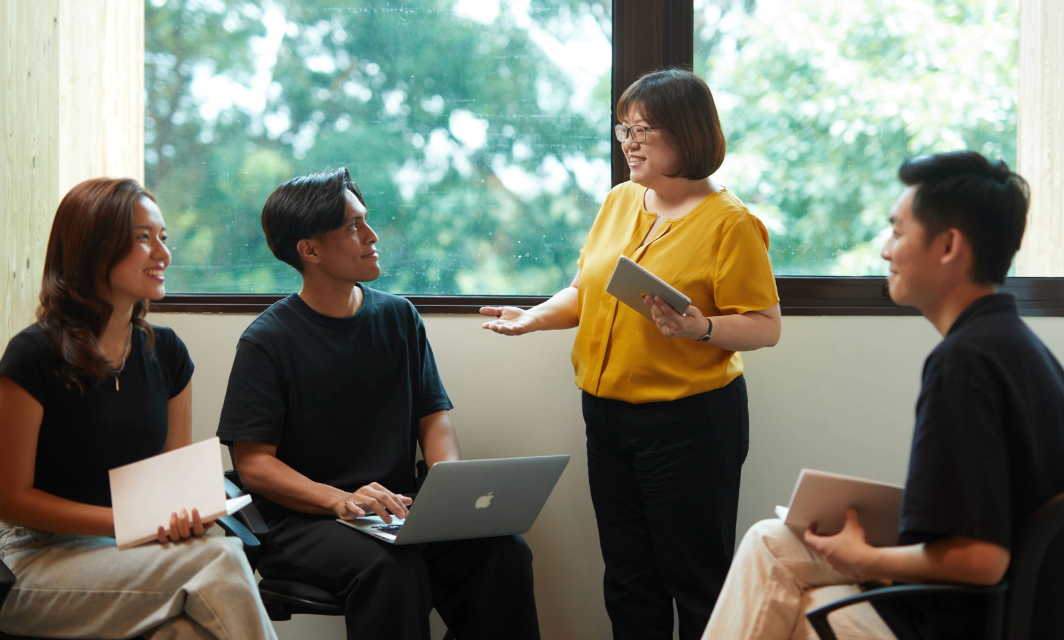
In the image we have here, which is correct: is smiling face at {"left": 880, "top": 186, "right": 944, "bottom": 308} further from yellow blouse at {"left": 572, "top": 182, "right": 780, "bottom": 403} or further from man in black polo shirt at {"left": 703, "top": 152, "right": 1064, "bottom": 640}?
yellow blouse at {"left": 572, "top": 182, "right": 780, "bottom": 403}

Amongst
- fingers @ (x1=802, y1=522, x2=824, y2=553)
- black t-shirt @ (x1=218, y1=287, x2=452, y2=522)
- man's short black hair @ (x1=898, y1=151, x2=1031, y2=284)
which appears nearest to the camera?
man's short black hair @ (x1=898, y1=151, x2=1031, y2=284)

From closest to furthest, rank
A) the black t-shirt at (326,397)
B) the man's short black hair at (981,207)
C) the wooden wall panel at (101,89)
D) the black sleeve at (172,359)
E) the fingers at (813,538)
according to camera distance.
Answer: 1. the man's short black hair at (981,207)
2. the fingers at (813,538)
3. the black sleeve at (172,359)
4. the black t-shirt at (326,397)
5. the wooden wall panel at (101,89)

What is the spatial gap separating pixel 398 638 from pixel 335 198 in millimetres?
1038

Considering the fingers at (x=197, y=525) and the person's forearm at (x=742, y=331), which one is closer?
the fingers at (x=197, y=525)

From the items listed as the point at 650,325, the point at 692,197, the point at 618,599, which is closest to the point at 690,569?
the point at 618,599

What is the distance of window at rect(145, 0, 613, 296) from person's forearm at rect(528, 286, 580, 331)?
400mm

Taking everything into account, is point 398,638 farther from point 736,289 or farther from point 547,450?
point 736,289

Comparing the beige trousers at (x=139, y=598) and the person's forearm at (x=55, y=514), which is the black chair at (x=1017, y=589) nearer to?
the beige trousers at (x=139, y=598)

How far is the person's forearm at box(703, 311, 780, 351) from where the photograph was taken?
68.4 inches

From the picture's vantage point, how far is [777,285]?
2395 millimetres

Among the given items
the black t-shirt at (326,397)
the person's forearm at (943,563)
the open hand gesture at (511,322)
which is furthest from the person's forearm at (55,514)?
the person's forearm at (943,563)

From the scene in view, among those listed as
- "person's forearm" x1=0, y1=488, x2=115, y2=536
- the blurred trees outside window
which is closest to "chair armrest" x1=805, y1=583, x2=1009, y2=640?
"person's forearm" x1=0, y1=488, x2=115, y2=536

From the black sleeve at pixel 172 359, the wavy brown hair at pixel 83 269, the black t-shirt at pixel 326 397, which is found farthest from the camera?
the black t-shirt at pixel 326 397

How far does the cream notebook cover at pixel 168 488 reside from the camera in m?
1.43
